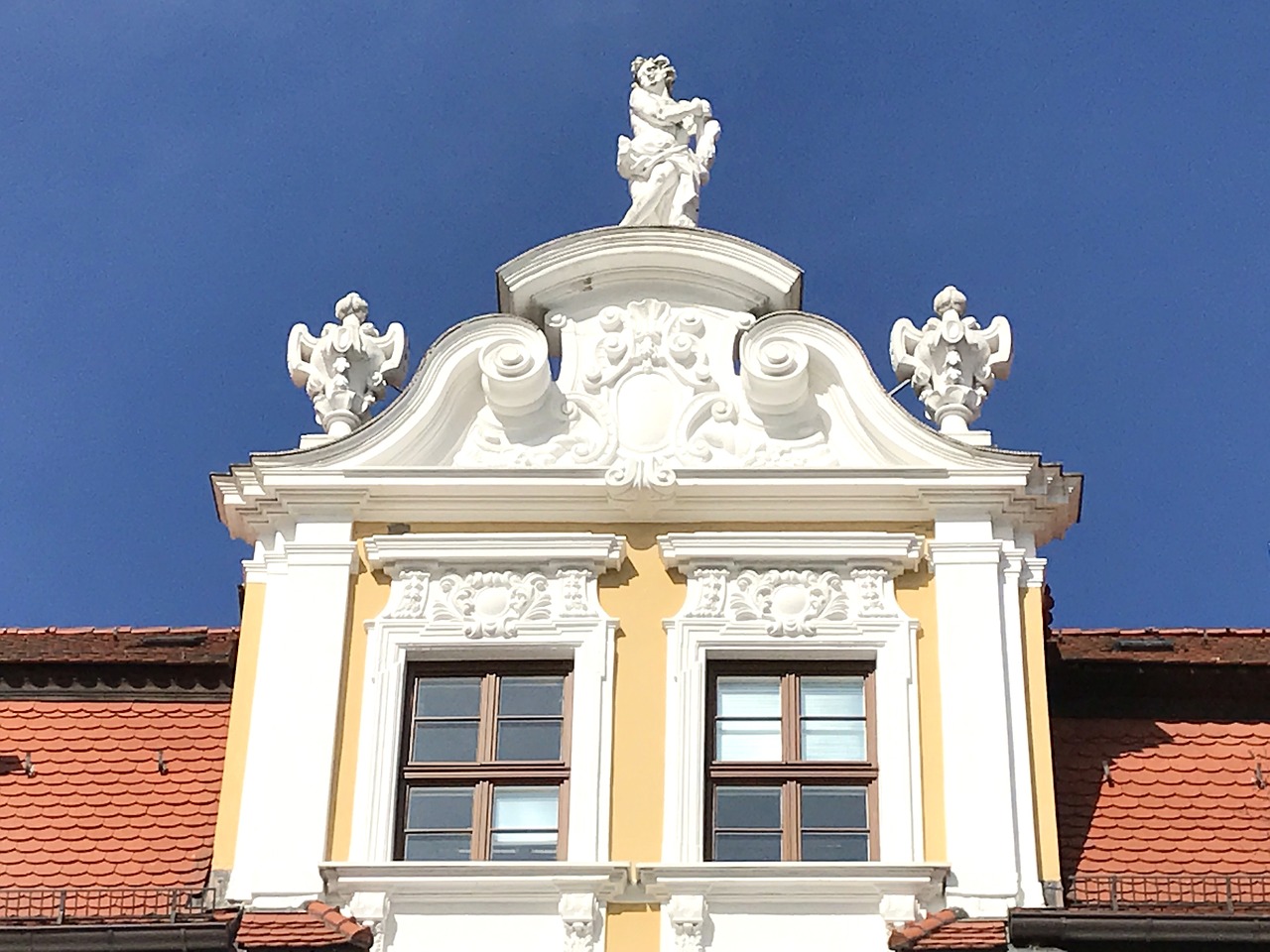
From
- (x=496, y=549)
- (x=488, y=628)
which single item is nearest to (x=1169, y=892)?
(x=488, y=628)

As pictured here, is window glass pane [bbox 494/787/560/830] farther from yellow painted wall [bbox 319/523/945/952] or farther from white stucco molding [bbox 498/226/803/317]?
white stucco molding [bbox 498/226/803/317]

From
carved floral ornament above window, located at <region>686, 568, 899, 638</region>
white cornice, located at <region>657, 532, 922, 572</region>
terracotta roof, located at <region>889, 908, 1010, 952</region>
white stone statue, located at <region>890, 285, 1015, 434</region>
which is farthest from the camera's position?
white stone statue, located at <region>890, 285, 1015, 434</region>

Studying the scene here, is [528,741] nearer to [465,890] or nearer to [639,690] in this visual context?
[639,690]

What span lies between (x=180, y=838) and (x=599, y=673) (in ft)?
8.52

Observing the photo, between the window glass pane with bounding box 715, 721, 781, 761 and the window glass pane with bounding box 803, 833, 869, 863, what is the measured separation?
592mm

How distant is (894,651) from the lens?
645 inches

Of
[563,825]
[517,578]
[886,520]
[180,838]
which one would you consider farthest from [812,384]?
[180,838]

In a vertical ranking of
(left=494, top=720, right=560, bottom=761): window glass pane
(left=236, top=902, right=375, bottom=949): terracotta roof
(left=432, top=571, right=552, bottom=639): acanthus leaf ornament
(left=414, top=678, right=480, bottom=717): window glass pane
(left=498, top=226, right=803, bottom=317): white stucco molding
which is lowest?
(left=236, top=902, right=375, bottom=949): terracotta roof

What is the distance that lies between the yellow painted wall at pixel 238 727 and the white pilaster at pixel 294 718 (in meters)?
0.06

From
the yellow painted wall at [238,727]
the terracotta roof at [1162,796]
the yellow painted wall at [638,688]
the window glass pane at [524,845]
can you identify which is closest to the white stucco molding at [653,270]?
the yellow painted wall at [638,688]

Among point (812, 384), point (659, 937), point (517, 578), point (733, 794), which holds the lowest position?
point (659, 937)

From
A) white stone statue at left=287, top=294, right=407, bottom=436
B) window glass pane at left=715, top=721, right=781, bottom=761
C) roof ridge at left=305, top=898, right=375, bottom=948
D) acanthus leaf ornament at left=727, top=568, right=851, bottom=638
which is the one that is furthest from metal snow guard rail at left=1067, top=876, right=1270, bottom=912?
white stone statue at left=287, top=294, right=407, bottom=436

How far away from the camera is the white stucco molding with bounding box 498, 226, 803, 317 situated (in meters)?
17.9

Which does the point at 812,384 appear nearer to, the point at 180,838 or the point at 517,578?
the point at 517,578
